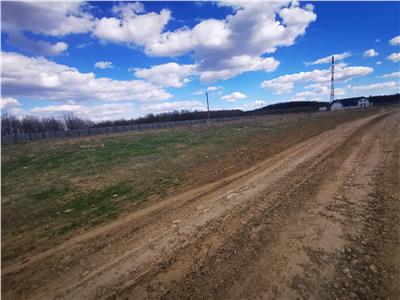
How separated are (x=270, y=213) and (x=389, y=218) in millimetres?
2107

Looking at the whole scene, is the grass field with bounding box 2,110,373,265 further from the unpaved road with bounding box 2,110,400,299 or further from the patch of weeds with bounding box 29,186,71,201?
the unpaved road with bounding box 2,110,400,299

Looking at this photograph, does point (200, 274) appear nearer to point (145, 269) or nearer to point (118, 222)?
point (145, 269)

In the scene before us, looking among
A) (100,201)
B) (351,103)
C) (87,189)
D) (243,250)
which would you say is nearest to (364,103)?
(351,103)

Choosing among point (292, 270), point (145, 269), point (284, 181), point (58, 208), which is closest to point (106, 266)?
point (145, 269)

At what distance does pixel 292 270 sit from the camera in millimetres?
3506

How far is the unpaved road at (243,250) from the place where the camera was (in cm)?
331

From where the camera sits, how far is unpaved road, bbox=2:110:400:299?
10.8ft

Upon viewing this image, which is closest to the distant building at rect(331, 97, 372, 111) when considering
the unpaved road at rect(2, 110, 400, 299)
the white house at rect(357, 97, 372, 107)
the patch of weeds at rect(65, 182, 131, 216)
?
the white house at rect(357, 97, 372, 107)

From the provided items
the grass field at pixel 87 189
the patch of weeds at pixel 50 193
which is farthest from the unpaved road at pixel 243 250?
the patch of weeds at pixel 50 193

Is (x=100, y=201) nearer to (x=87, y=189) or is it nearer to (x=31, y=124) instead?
(x=87, y=189)

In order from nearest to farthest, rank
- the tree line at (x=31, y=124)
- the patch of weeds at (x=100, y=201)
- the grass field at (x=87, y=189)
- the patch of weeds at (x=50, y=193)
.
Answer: the grass field at (x=87, y=189), the patch of weeds at (x=100, y=201), the patch of weeds at (x=50, y=193), the tree line at (x=31, y=124)

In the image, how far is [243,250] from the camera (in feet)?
13.3

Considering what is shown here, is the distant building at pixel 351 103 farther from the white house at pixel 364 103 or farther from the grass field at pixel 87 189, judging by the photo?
the grass field at pixel 87 189

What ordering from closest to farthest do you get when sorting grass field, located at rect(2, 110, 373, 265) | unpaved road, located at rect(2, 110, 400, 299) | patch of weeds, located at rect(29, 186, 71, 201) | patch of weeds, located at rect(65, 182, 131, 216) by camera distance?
unpaved road, located at rect(2, 110, 400, 299), grass field, located at rect(2, 110, 373, 265), patch of weeds, located at rect(65, 182, 131, 216), patch of weeds, located at rect(29, 186, 71, 201)
